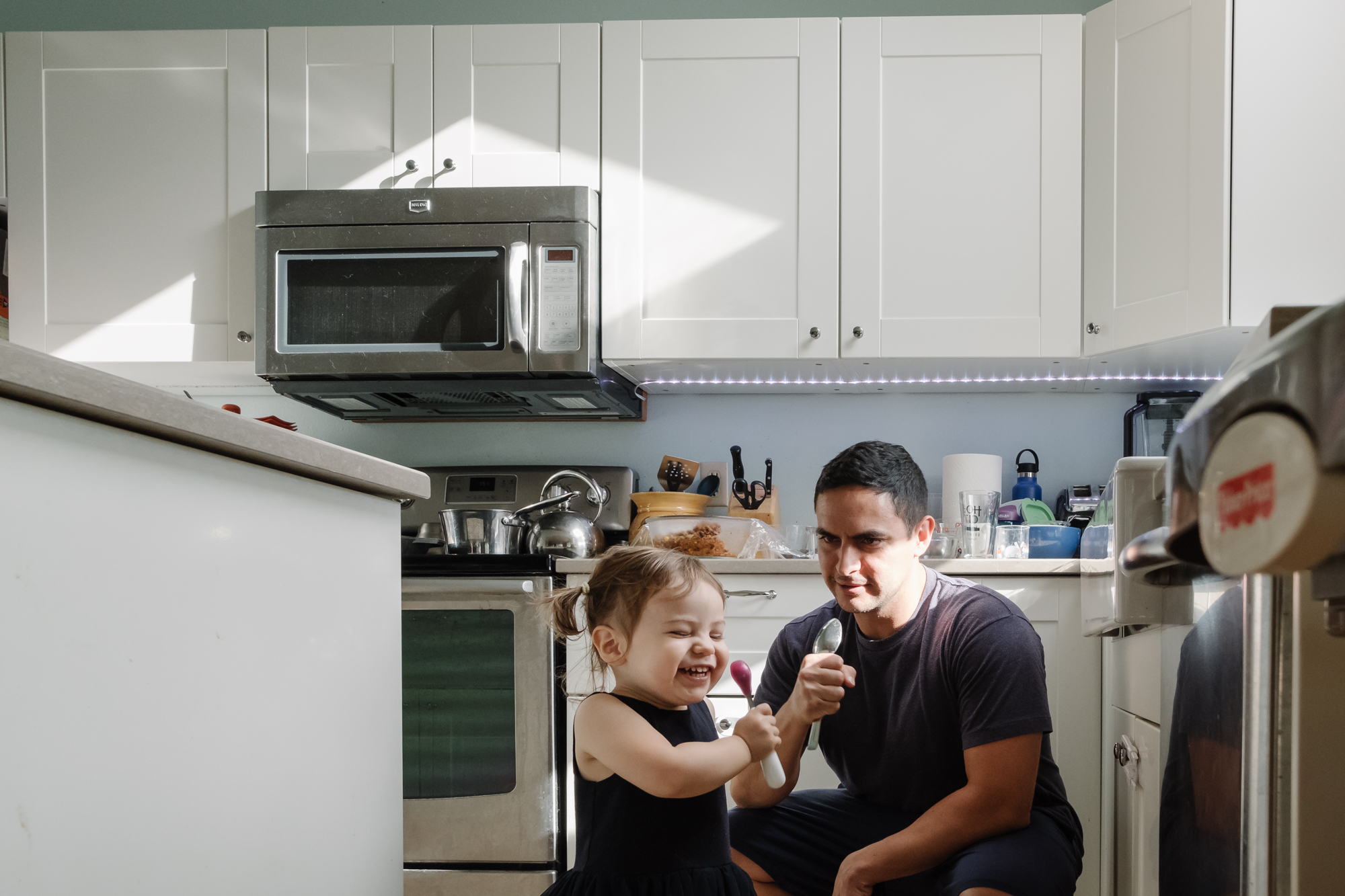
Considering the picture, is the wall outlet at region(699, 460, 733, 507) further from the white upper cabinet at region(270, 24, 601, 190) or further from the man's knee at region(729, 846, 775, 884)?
the man's knee at region(729, 846, 775, 884)

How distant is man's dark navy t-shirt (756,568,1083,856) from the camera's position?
1.35 meters

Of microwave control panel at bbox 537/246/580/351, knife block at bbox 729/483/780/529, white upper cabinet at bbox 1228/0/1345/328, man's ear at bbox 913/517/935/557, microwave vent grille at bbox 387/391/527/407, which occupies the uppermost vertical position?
white upper cabinet at bbox 1228/0/1345/328

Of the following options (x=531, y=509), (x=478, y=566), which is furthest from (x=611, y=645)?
(x=531, y=509)

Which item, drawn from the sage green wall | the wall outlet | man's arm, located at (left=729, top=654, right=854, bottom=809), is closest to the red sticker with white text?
man's arm, located at (left=729, top=654, right=854, bottom=809)

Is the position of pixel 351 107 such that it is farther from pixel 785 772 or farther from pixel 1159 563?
pixel 1159 563

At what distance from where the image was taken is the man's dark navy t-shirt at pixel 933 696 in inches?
53.3

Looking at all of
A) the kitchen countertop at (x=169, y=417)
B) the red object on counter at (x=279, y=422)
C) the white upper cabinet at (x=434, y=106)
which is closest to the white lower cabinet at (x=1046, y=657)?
Result: the red object on counter at (x=279, y=422)

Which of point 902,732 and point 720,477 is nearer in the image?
point 902,732

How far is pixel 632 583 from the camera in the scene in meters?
1.26

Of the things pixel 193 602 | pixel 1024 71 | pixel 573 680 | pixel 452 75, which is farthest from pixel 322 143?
pixel 193 602

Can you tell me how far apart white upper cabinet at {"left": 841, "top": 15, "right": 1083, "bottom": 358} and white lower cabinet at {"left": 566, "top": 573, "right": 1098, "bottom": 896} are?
0.60m

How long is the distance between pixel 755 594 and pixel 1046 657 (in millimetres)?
654

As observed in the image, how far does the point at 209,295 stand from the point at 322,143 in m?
0.50

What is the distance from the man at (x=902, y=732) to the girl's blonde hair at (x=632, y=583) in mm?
233
